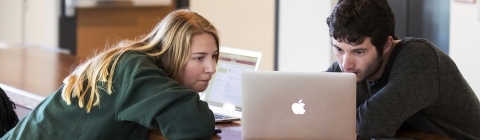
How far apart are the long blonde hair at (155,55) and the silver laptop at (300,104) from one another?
191 millimetres

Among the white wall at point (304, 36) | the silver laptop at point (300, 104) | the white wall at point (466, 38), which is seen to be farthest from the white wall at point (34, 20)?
the silver laptop at point (300, 104)

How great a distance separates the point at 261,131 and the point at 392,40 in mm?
558

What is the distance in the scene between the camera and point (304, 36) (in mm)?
5289

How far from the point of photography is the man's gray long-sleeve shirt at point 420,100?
2068 mm

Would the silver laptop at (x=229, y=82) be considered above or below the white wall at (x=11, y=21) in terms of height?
above

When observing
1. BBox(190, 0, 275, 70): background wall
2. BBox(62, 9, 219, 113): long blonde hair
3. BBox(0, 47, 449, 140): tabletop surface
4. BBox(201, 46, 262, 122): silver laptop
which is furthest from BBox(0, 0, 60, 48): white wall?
BBox(62, 9, 219, 113): long blonde hair

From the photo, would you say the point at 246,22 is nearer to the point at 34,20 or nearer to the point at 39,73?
the point at 34,20

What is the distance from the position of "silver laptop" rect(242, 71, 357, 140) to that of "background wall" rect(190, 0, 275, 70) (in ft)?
12.3

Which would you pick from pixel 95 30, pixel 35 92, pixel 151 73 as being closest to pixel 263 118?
pixel 151 73

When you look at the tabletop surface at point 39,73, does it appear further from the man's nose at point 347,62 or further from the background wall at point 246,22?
the background wall at point 246,22

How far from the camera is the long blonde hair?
181 cm

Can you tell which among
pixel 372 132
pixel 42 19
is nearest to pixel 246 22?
pixel 42 19

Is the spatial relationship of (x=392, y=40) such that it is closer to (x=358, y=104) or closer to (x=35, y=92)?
(x=358, y=104)

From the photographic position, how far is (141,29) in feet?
21.7
